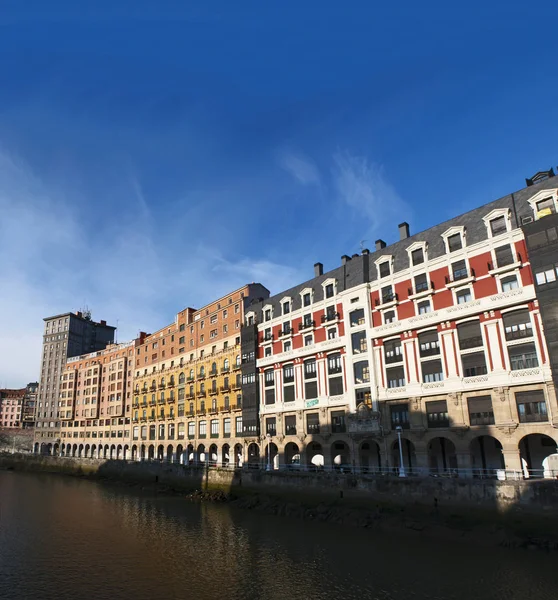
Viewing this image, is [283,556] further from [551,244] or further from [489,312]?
[551,244]

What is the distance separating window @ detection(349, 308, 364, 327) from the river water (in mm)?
23934

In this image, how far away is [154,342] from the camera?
346 ft

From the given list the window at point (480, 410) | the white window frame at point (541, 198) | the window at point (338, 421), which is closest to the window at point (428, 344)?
the window at point (480, 410)

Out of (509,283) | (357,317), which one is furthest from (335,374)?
(509,283)

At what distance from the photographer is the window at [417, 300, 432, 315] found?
165ft

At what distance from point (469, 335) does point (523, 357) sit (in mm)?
5619

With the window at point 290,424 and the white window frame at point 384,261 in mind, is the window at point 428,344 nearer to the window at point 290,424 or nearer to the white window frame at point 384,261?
the white window frame at point 384,261

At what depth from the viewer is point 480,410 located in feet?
145

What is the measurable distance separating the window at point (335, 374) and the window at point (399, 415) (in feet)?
26.1

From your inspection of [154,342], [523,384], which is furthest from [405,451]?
[154,342]

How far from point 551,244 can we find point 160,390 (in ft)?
262

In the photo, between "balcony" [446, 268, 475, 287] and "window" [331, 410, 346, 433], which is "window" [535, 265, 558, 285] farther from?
"window" [331, 410, 346, 433]

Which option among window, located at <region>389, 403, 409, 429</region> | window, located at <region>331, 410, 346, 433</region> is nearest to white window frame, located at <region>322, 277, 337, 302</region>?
window, located at <region>331, 410, 346, 433</region>

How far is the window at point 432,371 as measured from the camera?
4822cm
